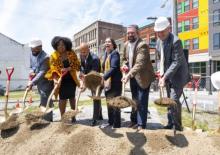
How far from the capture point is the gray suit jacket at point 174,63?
5.62 metres

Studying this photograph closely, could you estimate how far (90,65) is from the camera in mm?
7301

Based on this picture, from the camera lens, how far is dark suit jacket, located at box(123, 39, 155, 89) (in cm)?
589

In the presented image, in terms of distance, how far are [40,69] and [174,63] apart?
275 centimetres

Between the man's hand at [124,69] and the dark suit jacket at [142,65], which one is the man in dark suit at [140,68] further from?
the man's hand at [124,69]

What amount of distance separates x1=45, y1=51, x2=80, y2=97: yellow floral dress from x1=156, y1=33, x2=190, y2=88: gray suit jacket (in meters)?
1.86

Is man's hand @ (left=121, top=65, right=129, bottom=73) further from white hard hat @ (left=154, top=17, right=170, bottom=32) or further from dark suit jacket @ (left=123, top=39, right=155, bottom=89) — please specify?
white hard hat @ (left=154, top=17, right=170, bottom=32)

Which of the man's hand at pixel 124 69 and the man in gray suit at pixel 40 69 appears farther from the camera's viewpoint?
the man in gray suit at pixel 40 69

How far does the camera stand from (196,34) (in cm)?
3956

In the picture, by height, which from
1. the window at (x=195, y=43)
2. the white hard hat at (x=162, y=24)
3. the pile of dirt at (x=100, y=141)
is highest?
the window at (x=195, y=43)

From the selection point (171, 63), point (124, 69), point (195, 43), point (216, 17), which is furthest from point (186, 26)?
point (171, 63)

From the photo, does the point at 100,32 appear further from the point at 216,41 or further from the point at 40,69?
the point at 40,69

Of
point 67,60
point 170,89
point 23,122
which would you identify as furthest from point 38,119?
point 170,89

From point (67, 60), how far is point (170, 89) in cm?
208

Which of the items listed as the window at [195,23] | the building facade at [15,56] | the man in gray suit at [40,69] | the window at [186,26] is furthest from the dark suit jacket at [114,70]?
the building facade at [15,56]
